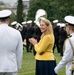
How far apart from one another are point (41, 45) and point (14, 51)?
4.07ft

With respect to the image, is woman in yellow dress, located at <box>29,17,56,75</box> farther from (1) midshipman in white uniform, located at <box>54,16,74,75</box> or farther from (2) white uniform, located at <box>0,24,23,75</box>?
(1) midshipman in white uniform, located at <box>54,16,74,75</box>

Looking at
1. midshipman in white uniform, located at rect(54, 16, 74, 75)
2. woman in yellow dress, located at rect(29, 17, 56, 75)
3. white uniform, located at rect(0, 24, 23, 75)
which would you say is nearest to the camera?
midshipman in white uniform, located at rect(54, 16, 74, 75)

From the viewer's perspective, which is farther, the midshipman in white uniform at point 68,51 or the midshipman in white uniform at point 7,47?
the midshipman in white uniform at point 7,47

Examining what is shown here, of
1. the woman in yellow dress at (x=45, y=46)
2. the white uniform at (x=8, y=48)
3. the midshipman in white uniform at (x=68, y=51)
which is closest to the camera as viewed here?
the midshipman in white uniform at (x=68, y=51)

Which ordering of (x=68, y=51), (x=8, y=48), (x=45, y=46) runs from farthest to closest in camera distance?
1. (x=45, y=46)
2. (x=8, y=48)
3. (x=68, y=51)

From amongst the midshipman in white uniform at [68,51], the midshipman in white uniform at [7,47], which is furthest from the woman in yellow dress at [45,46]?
the midshipman in white uniform at [68,51]

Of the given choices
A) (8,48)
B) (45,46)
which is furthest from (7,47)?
(45,46)

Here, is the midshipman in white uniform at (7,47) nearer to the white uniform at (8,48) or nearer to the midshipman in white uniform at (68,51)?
the white uniform at (8,48)

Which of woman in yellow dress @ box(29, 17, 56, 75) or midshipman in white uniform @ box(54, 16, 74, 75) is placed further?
woman in yellow dress @ box(29, 17, 56, 75)

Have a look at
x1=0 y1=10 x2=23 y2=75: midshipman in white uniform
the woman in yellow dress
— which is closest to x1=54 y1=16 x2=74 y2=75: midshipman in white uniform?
x1=0 y1=10 x2=23 y2=75: midshipman in white uniform

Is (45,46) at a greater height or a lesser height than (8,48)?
lesser

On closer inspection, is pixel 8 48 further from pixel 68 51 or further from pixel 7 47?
pixel 68 51

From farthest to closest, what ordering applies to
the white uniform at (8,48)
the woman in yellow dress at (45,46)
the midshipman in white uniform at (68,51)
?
the woman in yellow dress at (45,46) → the white uniform at (8,48) → the midshipman in white uniform at (68,51)

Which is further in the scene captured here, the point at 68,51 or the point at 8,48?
the point at 8,48
